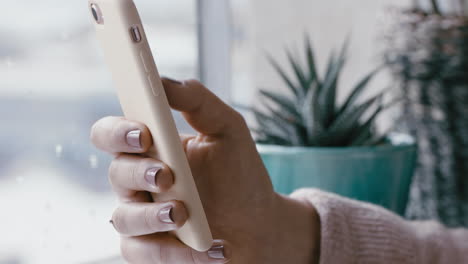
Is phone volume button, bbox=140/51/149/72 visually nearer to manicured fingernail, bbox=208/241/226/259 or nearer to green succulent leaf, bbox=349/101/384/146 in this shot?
manicured fingernail, bbox=208/241/226/259

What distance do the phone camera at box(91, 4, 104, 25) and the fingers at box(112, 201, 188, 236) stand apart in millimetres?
148

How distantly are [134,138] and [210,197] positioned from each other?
0.15 meters

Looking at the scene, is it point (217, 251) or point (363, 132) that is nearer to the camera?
point (217, 251)

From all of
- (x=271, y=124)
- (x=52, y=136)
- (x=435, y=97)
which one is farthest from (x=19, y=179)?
(x=435, y=97)

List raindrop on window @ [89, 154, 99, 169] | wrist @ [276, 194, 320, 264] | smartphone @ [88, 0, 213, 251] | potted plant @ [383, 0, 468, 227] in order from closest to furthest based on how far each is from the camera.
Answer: smartphone @ [88, 0, 213, 251], wrist @ [276, 194, 320, 264], raindrop on window @ [89, 154, 99, 169], potted plant @ [383, 0, 468, 227]

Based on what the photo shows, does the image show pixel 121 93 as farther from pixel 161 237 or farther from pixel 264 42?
pixel 264 42

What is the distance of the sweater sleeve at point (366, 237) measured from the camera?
58 cm

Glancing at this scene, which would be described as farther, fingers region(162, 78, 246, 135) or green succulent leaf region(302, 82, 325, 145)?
green succulent leaf region(302, 82, 325, 145)

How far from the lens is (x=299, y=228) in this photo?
23.5 inches

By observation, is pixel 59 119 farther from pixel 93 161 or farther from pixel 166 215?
pixel 166 215

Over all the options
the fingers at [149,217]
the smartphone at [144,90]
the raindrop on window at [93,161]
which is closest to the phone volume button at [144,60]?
the smartphone at [144,90]

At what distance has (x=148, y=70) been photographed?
13.9 inches

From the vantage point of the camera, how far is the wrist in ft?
1.91

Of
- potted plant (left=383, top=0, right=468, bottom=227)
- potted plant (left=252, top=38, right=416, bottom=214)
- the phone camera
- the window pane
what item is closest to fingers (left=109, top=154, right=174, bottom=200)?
the phone camera
